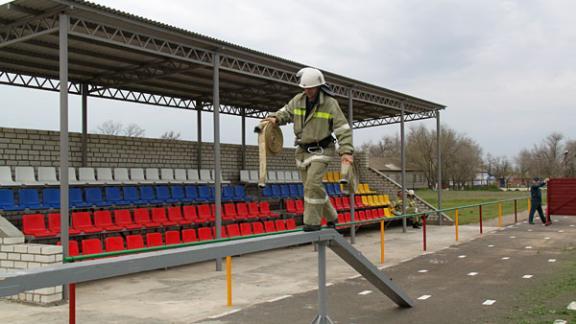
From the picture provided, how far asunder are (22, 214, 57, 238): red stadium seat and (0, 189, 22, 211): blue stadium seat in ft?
2.30

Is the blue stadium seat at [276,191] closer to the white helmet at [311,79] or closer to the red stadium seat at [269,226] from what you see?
the red stadium seat at [269,226]

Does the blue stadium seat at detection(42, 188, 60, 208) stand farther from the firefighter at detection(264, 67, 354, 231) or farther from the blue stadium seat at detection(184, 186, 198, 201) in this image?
the firefighter at detection(264, 67, 354, 231)

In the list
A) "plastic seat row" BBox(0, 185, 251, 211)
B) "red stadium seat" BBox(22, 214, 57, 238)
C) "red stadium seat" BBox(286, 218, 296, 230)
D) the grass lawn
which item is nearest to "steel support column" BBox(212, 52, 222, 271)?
"plastic seat row" BBox(0, 185, 251, 211)

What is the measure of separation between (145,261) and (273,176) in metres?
16.7

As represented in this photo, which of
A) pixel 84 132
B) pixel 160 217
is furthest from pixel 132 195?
pixel 84 132

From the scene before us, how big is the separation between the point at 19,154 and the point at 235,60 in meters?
6.04

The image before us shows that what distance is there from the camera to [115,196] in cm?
1396

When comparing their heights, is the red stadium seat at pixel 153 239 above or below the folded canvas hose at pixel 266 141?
below

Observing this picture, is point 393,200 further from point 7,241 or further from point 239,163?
point 7,241

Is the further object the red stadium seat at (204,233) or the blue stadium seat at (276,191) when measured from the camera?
the blue stadium seat at (276,191)

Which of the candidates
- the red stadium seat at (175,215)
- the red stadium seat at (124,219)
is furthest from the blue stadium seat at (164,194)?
the red stadium seat at (124,219)

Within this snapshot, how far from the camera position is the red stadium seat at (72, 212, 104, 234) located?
1173 centimetres

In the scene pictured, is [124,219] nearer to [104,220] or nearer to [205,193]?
[104,220]

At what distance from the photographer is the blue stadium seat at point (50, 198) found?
12.2 meters
